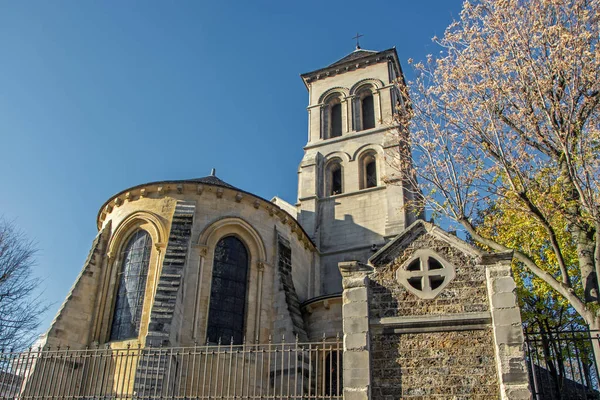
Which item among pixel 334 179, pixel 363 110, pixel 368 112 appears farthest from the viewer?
pixel 363 110

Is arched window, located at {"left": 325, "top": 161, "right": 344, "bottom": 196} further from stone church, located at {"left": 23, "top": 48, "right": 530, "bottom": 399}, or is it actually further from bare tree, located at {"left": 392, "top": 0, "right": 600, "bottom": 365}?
bare tree, located at {"left": 392, "top": 0, "right": 600, "bottom": 365}

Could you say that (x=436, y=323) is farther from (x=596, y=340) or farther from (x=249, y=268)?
(x=249, y=268)

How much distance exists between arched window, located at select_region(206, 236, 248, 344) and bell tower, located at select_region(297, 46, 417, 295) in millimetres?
5203

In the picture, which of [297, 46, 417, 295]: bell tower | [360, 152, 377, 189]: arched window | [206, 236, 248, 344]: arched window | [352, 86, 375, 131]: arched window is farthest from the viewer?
[352, 86, 375, 131]: arched window

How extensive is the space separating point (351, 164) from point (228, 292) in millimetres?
10344

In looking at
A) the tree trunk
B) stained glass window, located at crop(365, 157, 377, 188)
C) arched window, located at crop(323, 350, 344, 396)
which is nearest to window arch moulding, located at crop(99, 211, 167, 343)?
arched window, located at crop(323, 350, 344, 396)

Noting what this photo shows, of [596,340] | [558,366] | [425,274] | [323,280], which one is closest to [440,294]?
[425,274]

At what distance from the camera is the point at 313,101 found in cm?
2734

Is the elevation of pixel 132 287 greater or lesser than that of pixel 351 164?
lesser

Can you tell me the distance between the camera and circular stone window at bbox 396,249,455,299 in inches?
332

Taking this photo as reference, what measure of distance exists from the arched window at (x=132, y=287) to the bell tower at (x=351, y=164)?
7.46 m

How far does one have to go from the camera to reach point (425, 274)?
8.56 meters

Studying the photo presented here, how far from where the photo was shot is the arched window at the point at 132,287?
14625 mm

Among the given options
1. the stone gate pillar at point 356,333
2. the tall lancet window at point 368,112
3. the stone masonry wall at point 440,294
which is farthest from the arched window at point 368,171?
the stone gate pillar at point 356,333
